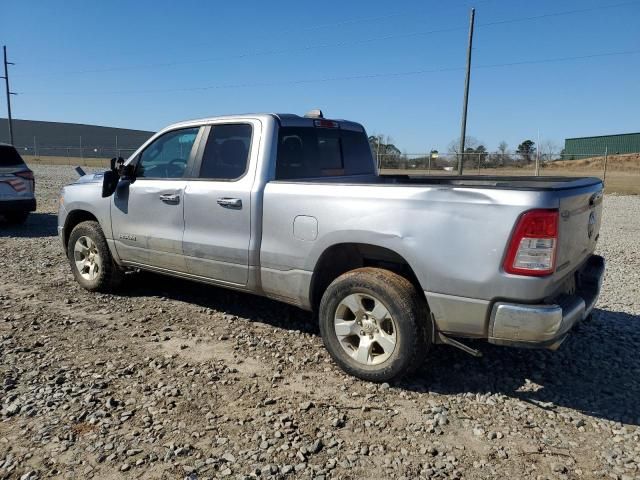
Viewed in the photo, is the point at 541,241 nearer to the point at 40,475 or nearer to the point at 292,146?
the point at 292,146

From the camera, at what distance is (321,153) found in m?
4.89

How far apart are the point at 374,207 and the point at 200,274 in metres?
1.96

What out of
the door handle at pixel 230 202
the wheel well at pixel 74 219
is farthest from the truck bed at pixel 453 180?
the wheel well at pixel 74 219

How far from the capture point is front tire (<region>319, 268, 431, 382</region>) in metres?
3.46

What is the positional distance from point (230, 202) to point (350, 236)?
1.22m

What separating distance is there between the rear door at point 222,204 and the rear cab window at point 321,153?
10.8 inches

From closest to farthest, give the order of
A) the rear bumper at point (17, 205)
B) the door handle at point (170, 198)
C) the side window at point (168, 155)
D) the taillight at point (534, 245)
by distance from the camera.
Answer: the taillight at point (534, 245)
the door handle at point (170, 198)
the side window at point (168, 155)
the rear bumper at point (17, 205)

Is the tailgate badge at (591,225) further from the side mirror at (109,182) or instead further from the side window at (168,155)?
the side mirror at (109,182)

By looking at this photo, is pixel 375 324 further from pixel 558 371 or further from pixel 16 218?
pixel 16 218

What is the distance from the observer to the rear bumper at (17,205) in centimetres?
984

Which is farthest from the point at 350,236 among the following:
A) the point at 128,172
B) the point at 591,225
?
the point at 128,172

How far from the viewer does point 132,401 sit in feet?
11.2

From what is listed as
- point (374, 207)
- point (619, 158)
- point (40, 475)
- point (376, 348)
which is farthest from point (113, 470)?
point (619, 158)

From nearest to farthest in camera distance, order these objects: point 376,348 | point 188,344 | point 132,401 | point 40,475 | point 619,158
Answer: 1. point 40,475
2. point 132,401
3. point 376,348
4. point 188,344
5. point 619,158
